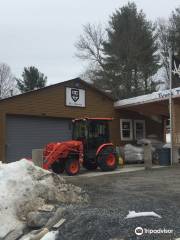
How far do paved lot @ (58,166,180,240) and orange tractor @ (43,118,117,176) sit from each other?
4823 mm

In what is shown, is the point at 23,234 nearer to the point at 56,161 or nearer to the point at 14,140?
the point at 56,161

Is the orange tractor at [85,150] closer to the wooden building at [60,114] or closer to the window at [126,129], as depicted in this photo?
the wooden building at [60,114]

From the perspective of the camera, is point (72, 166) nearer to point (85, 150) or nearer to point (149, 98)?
point (85, 150)

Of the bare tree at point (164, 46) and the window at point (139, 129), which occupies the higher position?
the bare tree at point (164, 46)

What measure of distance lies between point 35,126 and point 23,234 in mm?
14433

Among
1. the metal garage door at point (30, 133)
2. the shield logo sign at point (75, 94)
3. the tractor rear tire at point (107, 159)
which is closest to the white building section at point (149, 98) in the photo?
the shield logo sign at point (75, 94)

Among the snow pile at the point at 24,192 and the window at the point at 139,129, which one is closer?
the snow pile at the point at 24,192

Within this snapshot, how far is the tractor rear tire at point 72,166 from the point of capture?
727 inches

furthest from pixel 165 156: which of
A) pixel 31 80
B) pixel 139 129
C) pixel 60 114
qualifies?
pixel 31 80

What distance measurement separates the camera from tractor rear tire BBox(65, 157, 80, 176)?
1845 centimetres

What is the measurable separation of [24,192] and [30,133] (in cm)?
1305

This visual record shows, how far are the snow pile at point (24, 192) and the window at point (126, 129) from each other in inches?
620

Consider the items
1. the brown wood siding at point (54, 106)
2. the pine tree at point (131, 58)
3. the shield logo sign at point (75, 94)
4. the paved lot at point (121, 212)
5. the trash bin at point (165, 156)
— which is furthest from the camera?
the pine tree at point (131, 58)

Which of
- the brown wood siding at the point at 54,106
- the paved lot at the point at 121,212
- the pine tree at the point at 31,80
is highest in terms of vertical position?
the pine tree at the point at 31,80
